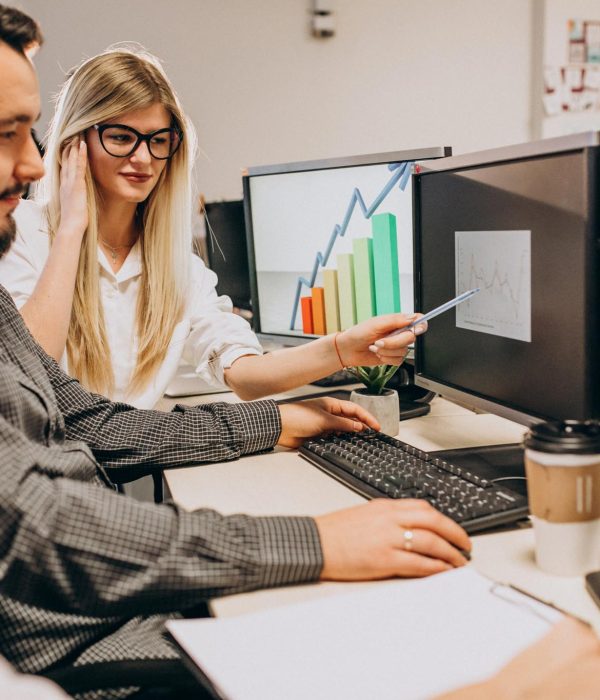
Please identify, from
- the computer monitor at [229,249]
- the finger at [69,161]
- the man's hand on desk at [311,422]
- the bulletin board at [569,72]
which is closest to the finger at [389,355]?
the man's hand on desk at [311,422]

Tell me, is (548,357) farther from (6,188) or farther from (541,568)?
(6,188)

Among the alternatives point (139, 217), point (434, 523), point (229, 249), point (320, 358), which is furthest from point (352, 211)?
point (434, 523)

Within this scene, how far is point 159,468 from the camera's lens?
1163 millimetres

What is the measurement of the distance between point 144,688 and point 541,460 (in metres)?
0.48

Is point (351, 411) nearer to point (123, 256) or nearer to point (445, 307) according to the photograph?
point (445, 307)

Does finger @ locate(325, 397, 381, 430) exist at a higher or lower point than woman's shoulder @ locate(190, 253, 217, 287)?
lower

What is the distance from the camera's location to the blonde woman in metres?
1.63

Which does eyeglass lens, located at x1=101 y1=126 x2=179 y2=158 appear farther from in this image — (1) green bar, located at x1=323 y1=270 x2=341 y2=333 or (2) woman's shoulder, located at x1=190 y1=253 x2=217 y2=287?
(1) green bar, located at x1=323 y1=270 x2=341 y2=333

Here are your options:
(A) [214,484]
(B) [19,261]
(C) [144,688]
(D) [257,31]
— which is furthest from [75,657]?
(D) [257,31]

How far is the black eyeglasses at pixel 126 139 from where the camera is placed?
166 cm

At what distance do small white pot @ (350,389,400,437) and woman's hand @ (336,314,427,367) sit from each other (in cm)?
6

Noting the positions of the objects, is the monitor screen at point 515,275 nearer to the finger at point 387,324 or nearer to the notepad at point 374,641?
the finger at point 387,324

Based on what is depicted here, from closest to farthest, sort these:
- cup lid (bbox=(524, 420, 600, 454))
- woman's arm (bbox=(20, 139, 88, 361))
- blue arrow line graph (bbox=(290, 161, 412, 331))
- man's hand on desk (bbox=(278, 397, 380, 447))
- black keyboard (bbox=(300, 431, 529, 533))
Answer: cup lid (bbox=(524, 420, 600, 454))
black keyboard (bbox=(300, 431, 529, 533))
man's hand on desk (bbox=(278, 397, 380, 447))
blue arrow line graph (bbox=(290, 161, 412, 331))
woman's arm (bbox=(20, 139, 88, 361))

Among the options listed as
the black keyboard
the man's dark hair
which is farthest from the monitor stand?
the man's dark hair
